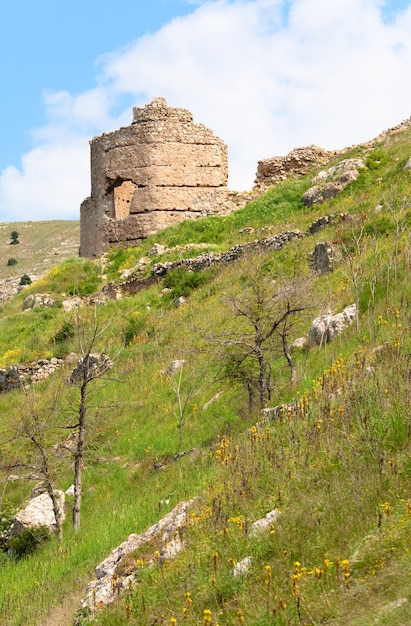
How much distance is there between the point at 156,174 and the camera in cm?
2291

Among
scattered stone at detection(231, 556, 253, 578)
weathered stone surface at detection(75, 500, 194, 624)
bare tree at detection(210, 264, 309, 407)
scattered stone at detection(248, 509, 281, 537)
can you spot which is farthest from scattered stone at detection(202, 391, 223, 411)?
scattered stone at detection(231, 556, 253, 578)

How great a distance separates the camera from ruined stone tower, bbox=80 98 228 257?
23.0 meters

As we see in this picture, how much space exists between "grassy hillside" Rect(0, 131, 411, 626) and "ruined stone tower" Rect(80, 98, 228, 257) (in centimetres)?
653

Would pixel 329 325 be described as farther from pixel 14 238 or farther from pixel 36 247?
pixel 14 238

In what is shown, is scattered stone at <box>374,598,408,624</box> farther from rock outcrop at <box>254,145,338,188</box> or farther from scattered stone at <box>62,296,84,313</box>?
rock outcrop at <box>254,145,338,188</box>

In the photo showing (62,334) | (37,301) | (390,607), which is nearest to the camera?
(390,607)

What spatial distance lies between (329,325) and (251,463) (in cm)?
396

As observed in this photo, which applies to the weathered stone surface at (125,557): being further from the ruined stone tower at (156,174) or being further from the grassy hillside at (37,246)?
the grassy hillside at (37,246)

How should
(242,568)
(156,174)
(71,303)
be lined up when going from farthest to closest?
1. (156,174)
2. (71,303)
3. (242,568)

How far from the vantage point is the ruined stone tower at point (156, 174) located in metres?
23.0

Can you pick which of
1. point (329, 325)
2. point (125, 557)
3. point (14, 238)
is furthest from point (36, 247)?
point (125, 557)

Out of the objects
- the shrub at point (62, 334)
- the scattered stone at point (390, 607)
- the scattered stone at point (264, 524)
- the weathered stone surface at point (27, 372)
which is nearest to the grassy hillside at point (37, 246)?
the shrub at point (62, 334)

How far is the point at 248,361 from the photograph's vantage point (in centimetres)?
1003

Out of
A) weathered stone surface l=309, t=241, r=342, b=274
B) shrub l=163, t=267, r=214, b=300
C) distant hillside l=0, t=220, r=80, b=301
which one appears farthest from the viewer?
distant hillside l=0, t=220, r=80, b=301
